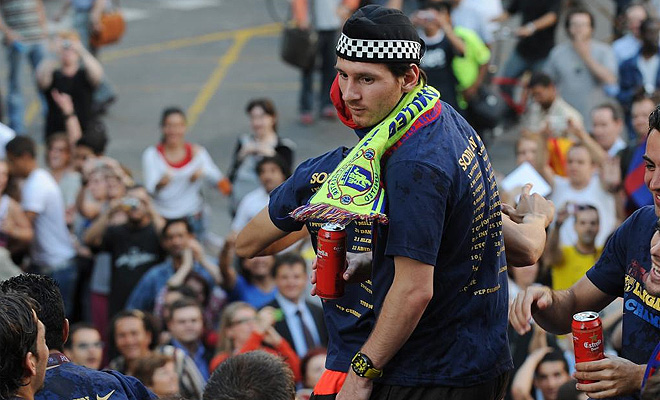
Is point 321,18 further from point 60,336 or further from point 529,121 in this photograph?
point 60,336

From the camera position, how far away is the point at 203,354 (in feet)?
30.3

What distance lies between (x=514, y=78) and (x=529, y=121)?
96.7 inches

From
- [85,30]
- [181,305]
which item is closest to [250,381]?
[181,305]

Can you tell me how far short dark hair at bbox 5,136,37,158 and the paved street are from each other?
10.8 feet

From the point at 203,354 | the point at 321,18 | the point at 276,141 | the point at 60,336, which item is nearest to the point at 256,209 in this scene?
the point at 276,141

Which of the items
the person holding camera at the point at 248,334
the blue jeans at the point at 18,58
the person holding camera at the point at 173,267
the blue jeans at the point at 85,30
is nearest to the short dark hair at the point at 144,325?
the person holding camera at the point at 248,334

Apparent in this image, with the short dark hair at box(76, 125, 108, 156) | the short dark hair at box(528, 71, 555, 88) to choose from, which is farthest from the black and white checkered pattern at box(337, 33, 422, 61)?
the short dark hair at box(76, 125, 108, 156)

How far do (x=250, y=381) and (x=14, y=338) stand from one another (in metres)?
0.84

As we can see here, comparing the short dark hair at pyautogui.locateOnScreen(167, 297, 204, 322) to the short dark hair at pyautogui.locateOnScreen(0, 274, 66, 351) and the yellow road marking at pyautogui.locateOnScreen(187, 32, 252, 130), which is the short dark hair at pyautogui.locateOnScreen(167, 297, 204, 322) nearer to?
the short dark hair at pyautogui.locateOnScreen(0, 274, 66, 351)

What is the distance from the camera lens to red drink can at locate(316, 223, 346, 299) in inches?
164

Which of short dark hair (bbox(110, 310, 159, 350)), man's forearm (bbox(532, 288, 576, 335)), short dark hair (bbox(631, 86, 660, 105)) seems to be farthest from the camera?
short dark hair (bbox(631, 86, 660, 105))

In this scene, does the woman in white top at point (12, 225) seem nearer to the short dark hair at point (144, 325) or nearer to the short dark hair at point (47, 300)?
the short dark hair at point (144, 325)

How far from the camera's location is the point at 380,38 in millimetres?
4156

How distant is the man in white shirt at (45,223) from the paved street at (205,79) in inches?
121
